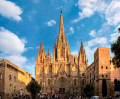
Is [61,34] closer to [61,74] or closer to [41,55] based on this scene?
[41,55]

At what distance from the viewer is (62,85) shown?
224ft

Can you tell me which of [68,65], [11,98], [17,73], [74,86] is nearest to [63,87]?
[74,86]

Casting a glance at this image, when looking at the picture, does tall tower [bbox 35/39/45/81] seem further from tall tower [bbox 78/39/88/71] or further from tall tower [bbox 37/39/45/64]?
tall tower [bbox 78/39/88/71]

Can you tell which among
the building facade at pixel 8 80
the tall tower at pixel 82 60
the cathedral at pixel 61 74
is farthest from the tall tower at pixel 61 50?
the building facade at pixel 8 80

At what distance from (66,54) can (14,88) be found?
101 ft

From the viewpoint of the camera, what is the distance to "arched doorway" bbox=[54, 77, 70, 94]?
222 feet

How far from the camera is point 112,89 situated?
43.1 meters

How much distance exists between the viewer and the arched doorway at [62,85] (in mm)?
67812

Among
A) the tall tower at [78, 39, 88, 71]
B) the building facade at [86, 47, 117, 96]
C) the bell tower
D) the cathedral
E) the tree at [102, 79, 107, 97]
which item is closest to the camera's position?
the tree at [102, 79, 107, 97]

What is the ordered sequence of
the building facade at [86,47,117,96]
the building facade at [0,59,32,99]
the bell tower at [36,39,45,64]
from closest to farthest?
the building facade at [0,59,32,99]
the building facade at [86,47,117,96]
the bell tower at [36,39,45,64]

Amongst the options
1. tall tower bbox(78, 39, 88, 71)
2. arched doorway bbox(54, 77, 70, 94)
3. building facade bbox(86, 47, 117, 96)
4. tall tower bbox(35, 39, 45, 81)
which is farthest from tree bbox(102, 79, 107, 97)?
tall tower bbox(35, 39, 45, 81)

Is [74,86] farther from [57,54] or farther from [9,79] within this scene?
[9,79]

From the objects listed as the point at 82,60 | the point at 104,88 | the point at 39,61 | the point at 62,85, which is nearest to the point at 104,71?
the point at 104,88

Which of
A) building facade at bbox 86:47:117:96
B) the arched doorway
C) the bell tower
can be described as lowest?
the arched doorway
